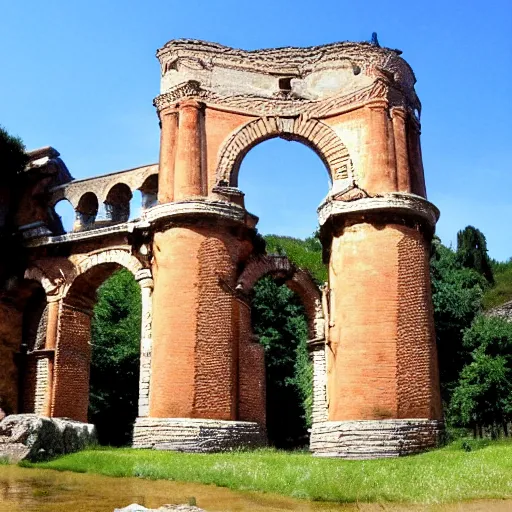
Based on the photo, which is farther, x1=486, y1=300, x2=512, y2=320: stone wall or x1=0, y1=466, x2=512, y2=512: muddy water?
x1=486, y1=300, x2=512, y2=320: stone wall

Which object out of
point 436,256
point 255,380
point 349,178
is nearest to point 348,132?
point 349,178

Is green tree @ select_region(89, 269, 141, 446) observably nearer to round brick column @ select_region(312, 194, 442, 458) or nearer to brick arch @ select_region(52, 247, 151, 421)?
brick arch @ select_region(52, 247, 151, 421)

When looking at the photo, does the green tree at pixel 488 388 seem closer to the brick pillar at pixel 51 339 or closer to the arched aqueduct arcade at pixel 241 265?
the arched aqueduct arcade at pixel 241 265

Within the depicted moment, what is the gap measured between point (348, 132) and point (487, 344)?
26.1ft

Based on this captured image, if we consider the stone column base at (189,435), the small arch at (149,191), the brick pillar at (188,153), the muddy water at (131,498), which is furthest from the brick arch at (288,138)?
the muddy water at (131,498)

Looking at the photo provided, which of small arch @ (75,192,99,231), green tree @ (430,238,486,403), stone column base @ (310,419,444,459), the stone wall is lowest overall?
stone column base @ (310,419,444,459)

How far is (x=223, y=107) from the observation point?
16594mm

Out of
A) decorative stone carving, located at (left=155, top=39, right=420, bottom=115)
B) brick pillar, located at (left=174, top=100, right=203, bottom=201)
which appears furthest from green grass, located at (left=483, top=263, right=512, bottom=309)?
brick pillar, located at (left=174, top=100, right=203, bottom=201)

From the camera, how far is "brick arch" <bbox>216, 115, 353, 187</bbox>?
1590cm

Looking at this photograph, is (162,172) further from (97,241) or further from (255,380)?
(255,380)

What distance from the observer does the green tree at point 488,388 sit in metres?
18.9

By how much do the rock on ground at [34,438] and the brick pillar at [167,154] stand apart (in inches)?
218

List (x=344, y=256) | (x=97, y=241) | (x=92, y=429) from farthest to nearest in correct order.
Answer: (x=97, y=241) < (x=344, y=256) < (x=92, y=429)

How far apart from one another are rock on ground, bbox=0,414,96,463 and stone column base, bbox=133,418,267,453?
1705mm
